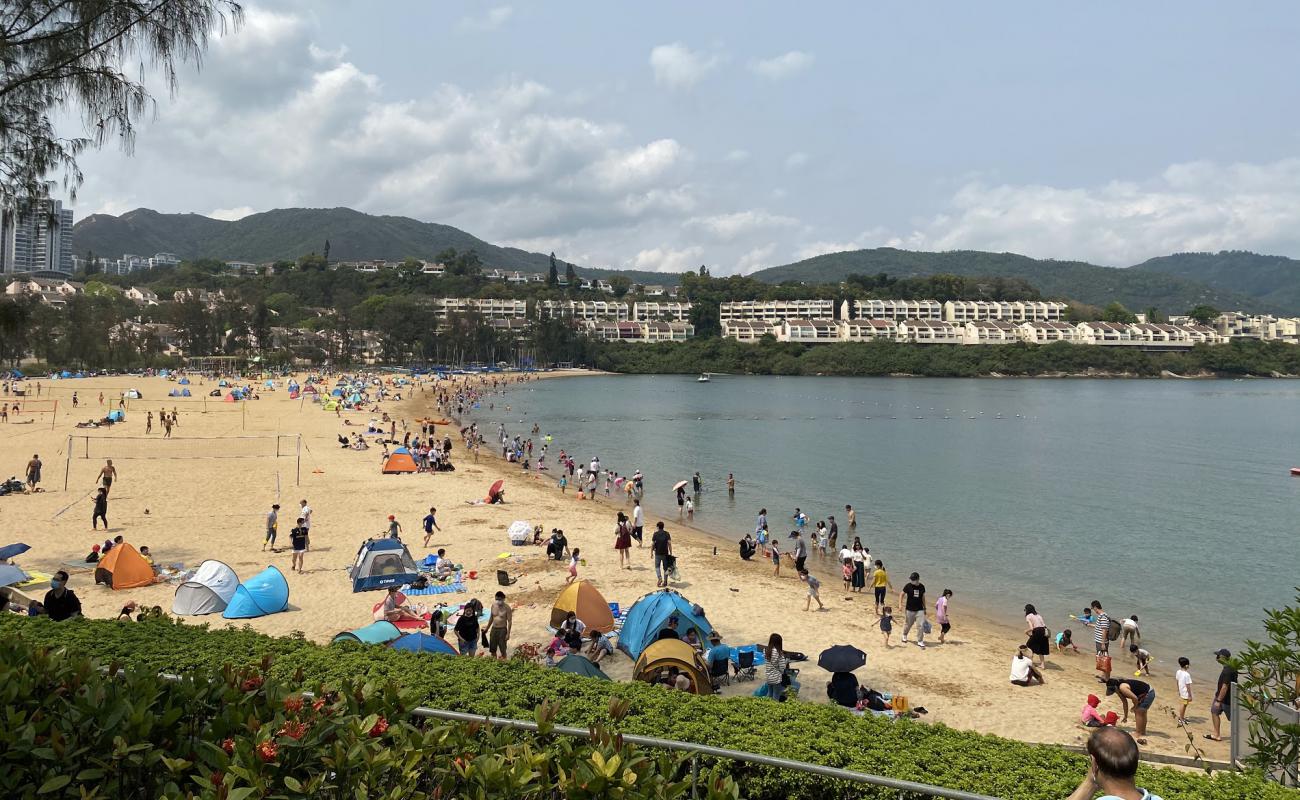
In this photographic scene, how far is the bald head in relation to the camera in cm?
314

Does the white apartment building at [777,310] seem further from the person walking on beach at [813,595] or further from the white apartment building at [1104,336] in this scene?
the person walking on beach at [813,595]

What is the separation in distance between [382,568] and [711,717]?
37.1ft

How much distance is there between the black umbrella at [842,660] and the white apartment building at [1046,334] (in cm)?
16036

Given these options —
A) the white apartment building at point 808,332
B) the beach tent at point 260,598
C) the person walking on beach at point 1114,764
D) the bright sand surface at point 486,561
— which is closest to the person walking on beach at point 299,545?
the bright sand surface at point 486,561

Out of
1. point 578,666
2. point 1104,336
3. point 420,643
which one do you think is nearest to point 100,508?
point 420,643

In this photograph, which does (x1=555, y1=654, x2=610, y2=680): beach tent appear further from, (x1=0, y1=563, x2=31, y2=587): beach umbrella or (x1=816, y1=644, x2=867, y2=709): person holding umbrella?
(x1=0, y1=563, x2=31, y2=587): beach umbrella

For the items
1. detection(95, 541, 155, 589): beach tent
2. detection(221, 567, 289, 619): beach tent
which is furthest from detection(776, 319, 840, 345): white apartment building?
detection(221, 567, 289, 619): beach tent

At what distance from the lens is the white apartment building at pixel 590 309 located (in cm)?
17512

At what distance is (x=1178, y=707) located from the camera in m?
12.3

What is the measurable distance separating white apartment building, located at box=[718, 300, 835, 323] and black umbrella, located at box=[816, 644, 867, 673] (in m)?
174

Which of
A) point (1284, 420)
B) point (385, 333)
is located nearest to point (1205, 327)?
point (1284, 420)

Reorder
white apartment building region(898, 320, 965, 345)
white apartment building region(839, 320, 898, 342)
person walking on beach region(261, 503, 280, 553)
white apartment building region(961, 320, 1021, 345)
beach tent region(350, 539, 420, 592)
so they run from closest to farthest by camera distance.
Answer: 1. beach tent region(350, 539, 420, 592)
2. person walking on beach region(261, 503, 280, 553)
3. white apartment building region(961, 320, 1021, 345)
4. white apartment building region(898, 320, 965, 345)
5. white apartment building region(839, 320, 898, 342)

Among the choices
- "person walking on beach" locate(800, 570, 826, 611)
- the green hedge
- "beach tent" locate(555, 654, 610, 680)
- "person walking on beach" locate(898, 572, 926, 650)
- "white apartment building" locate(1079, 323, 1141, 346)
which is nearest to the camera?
the green hedge

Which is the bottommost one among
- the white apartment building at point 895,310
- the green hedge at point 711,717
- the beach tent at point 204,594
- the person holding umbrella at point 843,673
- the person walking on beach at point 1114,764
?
the beach tent at point 204,594
